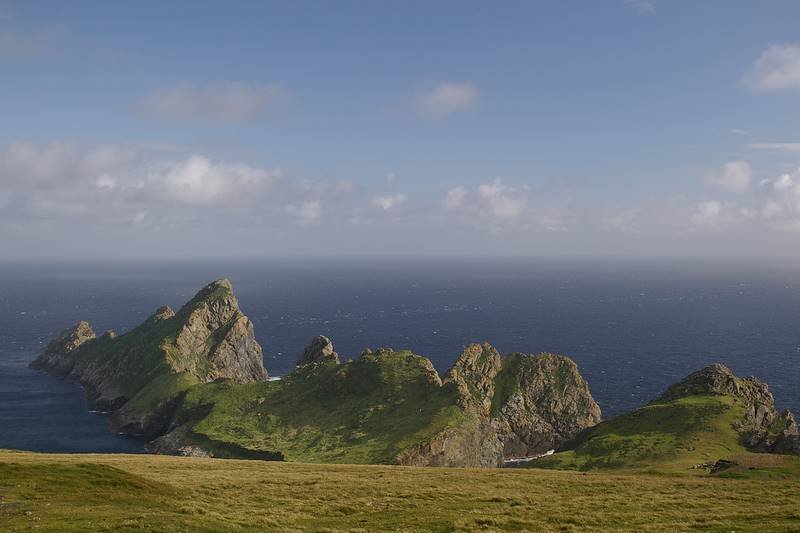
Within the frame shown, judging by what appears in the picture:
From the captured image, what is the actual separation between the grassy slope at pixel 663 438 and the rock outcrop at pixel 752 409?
2.58 metres

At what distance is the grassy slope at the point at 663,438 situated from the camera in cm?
9581

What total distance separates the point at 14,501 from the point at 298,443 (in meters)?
98.7

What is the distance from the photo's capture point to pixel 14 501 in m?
33.9

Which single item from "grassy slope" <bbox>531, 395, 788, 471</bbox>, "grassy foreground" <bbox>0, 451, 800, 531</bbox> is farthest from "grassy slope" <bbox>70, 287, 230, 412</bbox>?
"grassy slope" <bbox>531, 395, 788, 471</bbox>

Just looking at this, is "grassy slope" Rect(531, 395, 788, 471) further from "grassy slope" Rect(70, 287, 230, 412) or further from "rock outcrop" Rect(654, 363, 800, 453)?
"grassy slope" Rect(70, 287, 230, 412)

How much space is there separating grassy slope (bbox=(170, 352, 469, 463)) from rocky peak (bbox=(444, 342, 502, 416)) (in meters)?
5.30

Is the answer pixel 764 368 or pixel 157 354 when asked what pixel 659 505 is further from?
pixel 764 368

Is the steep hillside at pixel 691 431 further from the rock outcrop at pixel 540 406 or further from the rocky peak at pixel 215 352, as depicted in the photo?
the rocky peak at pixel 215 352

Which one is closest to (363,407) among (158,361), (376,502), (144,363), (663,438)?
(663,438)

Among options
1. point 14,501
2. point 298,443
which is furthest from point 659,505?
point 298,443

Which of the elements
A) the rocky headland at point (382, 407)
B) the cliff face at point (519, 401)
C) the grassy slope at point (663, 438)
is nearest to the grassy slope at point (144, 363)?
the rocky headland at point (382, 407)

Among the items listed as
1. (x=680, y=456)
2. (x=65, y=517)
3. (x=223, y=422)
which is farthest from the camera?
(x=223, y=422)

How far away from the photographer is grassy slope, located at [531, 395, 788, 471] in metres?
95.8

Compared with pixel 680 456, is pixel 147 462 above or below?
above
